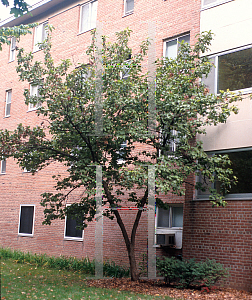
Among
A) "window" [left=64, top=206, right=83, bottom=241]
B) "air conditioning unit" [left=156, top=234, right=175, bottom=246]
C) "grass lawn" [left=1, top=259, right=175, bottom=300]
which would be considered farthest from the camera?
"window" [left=64, top=206, right=83, bottom=241]

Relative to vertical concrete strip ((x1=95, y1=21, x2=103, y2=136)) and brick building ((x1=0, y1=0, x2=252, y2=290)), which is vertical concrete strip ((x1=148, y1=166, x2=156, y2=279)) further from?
vertical concrete strip ((x1=95, y1=21, x2=103, y2=136))

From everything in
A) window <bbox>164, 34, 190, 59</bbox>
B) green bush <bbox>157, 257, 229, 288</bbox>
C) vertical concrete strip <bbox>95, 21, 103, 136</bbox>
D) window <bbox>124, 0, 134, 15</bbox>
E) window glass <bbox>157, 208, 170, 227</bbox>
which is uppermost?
window <bbox>124, 0, 134, 15</bbox>

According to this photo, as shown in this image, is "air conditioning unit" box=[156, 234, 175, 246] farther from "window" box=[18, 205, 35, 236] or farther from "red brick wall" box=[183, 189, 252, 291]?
"window" box=[18, 205, 35, 236]

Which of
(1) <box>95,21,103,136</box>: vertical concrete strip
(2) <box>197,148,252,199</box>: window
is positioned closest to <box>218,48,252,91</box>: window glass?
(2) <box>197,148,252,199</box>: window

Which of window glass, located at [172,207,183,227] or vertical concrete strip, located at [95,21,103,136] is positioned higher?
vertical concrete strip, located at [95,21,103,136]

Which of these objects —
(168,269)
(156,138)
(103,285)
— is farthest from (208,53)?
(103,285)

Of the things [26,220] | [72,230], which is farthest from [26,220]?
[72,230]

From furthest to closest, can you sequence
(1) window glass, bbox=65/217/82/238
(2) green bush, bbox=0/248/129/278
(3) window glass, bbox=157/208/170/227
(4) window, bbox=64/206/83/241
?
(1) window glass, bbox=65/217/82/238
(4) window, bbox=64/206/83/241
(2) green bush, bbox=0/248/129/278
(3) window glass, bbox=157/208/170/227

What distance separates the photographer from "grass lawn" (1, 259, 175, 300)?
830 centimetres

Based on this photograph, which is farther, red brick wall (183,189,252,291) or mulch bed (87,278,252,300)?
red brick wall (183,189,252,291)

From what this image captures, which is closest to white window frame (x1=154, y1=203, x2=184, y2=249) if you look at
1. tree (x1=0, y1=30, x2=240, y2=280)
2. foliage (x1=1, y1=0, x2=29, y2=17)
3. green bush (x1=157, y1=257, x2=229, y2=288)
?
green bush (x1=157, y1=257, x2=229, y2=288)

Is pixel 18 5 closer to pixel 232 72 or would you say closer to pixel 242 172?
pixel 232 72

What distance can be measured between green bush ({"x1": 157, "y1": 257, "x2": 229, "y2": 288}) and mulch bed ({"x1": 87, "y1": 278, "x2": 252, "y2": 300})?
0.92 feet

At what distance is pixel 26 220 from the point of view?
706 inches
